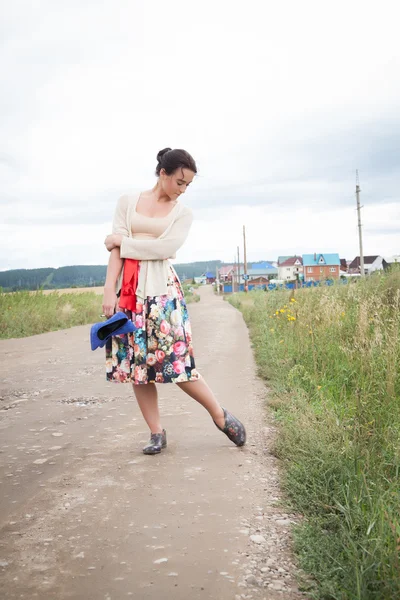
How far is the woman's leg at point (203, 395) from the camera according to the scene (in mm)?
3461

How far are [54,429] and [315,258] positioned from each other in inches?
3981

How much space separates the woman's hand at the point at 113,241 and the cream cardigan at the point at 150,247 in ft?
0.10

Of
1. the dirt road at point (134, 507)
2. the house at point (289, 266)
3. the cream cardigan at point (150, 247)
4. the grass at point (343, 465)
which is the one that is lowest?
the dirt road at point (134, 507)

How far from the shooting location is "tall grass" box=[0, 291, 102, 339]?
1290cm

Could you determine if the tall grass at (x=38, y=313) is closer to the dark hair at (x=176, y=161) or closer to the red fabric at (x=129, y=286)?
the red fabric at (x=129, y=286)

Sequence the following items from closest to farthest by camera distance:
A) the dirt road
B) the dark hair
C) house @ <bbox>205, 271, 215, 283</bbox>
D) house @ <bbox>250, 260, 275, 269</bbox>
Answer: the dirt road, the dark hair, house @ <bbox>250, 260, 275, 269</bbox>, house @ <bbox>205, 271, 215, 283</bbox>

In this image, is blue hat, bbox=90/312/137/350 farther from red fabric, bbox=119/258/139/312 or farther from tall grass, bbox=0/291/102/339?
tall grass, bbox=0/291/102/339

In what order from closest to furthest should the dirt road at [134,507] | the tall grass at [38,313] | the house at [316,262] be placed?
1. the dirt road at [134,507]
2. the tall grass at [38,313]
3. the house at [316,262]

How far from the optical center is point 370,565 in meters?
1.86

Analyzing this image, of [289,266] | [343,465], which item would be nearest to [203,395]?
[343,465]

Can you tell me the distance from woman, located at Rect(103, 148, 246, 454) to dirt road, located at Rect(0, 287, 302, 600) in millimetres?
571

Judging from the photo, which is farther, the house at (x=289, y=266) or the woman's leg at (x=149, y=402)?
the house at (x=289, y=266)

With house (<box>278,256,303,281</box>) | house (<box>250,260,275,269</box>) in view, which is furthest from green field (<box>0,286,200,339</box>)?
house (<box>250,260,275,269</box>)

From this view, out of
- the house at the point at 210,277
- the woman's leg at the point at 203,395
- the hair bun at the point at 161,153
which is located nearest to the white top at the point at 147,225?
the hair bun at the point at 161,153
